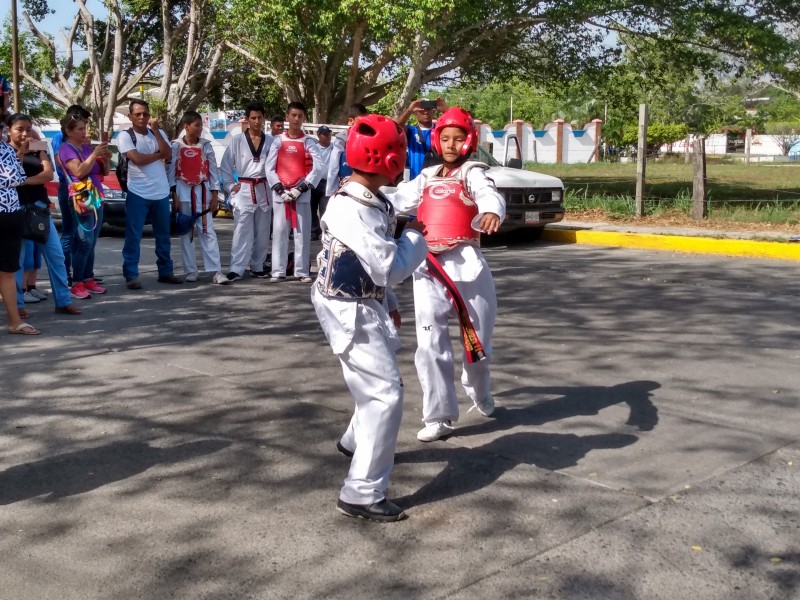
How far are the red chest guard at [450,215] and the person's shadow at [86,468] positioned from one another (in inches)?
61.7

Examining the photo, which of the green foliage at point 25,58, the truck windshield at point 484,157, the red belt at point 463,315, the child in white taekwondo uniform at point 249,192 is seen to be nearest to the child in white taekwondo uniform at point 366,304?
the red belt at point 463,315

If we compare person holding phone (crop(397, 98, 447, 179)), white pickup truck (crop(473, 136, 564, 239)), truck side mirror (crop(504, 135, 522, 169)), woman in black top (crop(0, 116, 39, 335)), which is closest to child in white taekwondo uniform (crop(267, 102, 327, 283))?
person holding phone (crop(397, 98, 447, 179))

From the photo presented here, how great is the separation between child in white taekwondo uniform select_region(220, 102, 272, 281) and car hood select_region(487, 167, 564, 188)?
14.3ft

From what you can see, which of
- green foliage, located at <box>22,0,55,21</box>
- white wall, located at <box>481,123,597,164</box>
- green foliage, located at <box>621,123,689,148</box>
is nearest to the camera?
green foliage, located at <box>22,0,55,21</box>

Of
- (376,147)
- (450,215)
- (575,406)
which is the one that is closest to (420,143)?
(575,406)

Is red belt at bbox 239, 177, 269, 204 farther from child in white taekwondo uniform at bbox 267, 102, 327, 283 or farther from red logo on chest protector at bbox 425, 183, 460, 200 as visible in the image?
red logo on chest protector at bbox 425, 183, 460, 200

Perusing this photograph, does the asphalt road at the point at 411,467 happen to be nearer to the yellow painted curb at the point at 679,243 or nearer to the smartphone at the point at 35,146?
the smartphone at the point at 35,146

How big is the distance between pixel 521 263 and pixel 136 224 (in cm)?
472

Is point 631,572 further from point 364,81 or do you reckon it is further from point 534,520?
point 364,81

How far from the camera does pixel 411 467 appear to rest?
16.4ft

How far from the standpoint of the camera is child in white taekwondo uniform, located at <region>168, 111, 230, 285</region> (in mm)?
10961

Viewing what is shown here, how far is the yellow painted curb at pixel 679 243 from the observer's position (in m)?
12.8

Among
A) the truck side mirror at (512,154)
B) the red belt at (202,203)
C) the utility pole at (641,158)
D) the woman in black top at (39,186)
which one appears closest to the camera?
the woman in black top at (39,186)

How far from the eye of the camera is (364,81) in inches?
968
